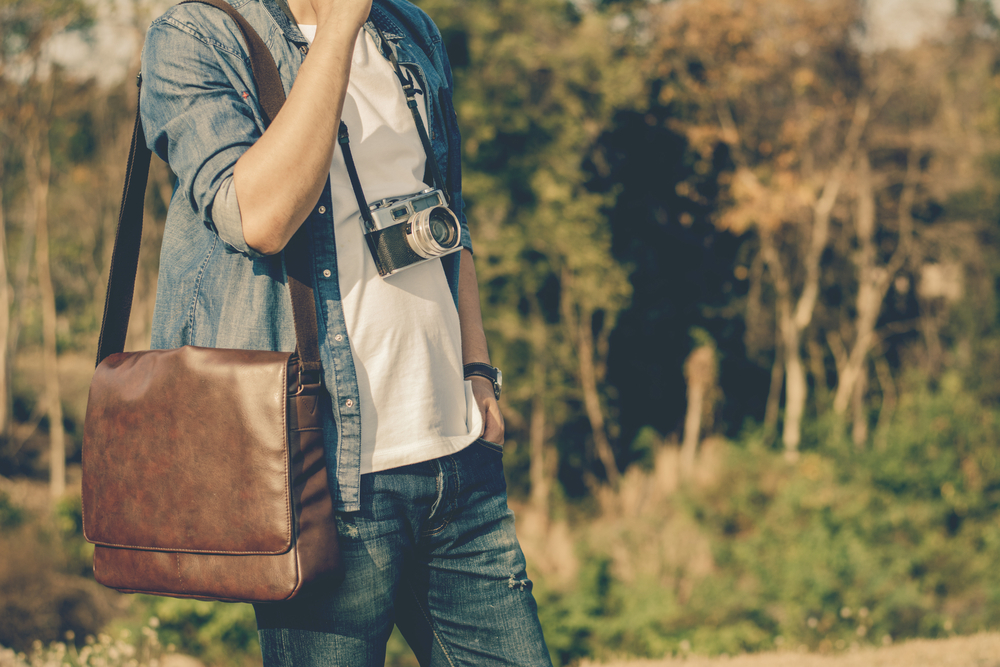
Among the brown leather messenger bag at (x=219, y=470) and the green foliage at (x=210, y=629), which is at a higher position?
the brown leather messenger bag at (x=219, y=470)

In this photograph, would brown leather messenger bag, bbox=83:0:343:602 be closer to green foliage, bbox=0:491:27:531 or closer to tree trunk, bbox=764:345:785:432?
green foliage, bbox=0:491:27:531

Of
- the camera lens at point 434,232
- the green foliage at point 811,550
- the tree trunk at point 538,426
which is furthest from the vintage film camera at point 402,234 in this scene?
the tree trunk at point 538,426

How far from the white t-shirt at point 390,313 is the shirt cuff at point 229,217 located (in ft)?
0.51

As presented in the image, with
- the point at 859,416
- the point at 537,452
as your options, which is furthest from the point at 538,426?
the point at 859,416

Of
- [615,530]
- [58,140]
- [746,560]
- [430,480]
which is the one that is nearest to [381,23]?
[430,480]

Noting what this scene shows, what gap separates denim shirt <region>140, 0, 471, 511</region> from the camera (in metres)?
1.07

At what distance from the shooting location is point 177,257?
118cm

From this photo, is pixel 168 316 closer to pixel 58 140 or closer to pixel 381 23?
pixel 381 23

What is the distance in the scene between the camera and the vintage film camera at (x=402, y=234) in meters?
1.17

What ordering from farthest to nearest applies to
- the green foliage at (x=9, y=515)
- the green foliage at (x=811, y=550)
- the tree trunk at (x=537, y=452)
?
the tree trunk at (x=537, y=452) → the green foliage at (x=9, y=515) → the green foliage at (x=811, y=550)

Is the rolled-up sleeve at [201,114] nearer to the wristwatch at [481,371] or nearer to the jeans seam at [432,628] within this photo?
the wristwatch at [481,371]

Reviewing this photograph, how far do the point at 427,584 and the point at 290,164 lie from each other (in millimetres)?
657

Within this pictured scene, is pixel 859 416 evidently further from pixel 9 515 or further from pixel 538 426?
pixel 9 515

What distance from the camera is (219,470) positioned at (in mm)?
1053
